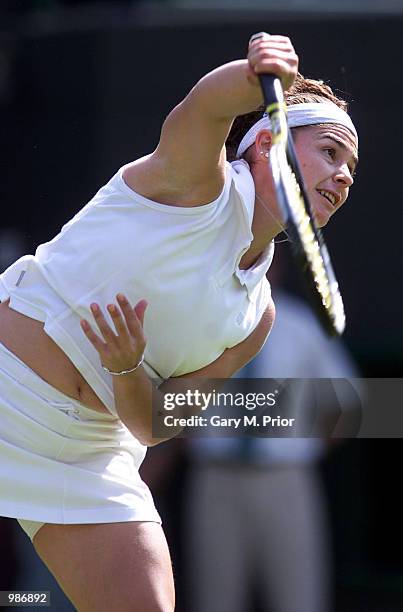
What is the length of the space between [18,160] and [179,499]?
1.23 m

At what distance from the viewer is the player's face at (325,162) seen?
98.9 inches

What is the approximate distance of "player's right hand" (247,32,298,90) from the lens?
213cm

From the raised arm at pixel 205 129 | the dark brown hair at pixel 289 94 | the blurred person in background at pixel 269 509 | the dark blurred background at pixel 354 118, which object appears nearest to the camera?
the raised arm at pixel 205 129

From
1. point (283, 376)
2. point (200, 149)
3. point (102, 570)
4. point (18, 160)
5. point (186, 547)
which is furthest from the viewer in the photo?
point (18, 160)

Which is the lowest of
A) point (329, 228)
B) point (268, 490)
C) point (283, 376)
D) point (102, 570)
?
point (102, 570)

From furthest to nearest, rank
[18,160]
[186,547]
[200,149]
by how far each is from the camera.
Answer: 1. [18,160]
2. [186,547]
3. [200,149]

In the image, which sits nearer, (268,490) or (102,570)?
(102,570)

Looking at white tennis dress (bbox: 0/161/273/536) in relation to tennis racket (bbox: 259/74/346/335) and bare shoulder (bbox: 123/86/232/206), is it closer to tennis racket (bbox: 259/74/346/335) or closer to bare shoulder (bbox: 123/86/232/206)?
bare shoulder (bbox: 123/86/232/206)

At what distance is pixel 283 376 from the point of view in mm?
3975

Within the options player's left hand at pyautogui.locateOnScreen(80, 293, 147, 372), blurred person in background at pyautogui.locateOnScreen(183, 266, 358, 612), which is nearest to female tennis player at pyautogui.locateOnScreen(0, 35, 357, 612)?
player's left hand at pyautogui.locateOnScreen(80, 293, 147, 372)

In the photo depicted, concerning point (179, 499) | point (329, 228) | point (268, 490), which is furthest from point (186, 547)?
point (329, 228)

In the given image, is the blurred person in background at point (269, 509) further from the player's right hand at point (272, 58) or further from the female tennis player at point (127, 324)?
the player's right hand at point (272, 58)

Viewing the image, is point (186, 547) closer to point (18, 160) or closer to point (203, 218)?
point (18, 160)

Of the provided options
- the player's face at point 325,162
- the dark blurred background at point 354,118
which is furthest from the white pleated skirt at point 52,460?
the dark blurred background at point 354,118
